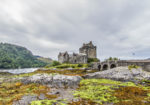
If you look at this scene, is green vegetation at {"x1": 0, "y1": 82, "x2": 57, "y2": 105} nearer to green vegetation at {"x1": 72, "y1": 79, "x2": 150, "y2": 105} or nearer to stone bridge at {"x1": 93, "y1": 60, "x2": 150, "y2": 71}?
green vegetation at {"x1": 72, "y1": 79, "x2": 150, "y2": 105}

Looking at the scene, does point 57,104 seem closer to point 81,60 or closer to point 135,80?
point 135,80

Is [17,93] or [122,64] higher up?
[122,64]

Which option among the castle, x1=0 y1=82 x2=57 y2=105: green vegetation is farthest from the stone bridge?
x1=0 y1=82 x2=57 y2=105: green vegetation

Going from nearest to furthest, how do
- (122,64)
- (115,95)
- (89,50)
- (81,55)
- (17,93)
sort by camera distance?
(115,95) < (17,93) < (122,64) < (81,55) < (89,50)

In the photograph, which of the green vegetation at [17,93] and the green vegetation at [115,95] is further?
the green vegetation at [17,93]

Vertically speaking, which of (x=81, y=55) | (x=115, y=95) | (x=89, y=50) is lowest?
(x=115, y=95)

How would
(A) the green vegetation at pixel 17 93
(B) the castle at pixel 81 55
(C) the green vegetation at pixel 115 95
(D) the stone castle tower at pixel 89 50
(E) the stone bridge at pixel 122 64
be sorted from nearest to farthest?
(C) the green vegetation at pixel 115 95 → (A) the green vegetation at pixel 17 93 → (E) the stone bridge at pixel 122 64 → (B) the castle at pixel 81 55 → (D) the stone castle tower at pixel 89 50

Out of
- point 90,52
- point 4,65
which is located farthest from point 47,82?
point 4,65

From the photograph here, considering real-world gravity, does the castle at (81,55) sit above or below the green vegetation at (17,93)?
above

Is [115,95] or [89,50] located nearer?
[115,95]

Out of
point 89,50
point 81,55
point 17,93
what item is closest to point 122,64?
point 17,93

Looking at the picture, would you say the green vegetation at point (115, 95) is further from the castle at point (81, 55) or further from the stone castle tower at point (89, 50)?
the stone castle tower at point (89, 50)

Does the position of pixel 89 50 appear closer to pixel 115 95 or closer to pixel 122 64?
pixel 122 64

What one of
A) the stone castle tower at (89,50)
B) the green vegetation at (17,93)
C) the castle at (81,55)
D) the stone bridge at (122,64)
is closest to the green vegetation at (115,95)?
the green vegetation at (17,93)
